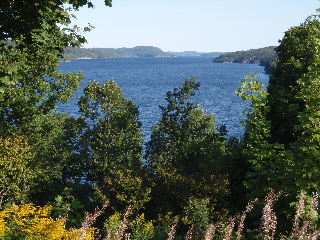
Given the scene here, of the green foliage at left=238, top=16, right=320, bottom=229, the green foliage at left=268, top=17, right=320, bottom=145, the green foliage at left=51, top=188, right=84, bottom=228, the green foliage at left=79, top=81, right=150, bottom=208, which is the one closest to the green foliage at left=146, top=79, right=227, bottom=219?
the green foliage at left=79, top=81, right=150, bottom=208

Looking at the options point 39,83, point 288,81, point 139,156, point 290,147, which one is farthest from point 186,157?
point 290,147

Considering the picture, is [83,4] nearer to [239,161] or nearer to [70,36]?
[70,36]

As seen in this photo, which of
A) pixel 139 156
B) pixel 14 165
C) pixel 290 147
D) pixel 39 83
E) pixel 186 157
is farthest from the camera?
pixel 139 156

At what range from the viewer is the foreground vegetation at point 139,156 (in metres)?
9.77

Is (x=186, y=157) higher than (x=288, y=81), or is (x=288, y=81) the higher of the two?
(x=288, y=81)

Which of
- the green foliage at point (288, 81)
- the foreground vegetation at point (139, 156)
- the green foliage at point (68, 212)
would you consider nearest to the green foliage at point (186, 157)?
the foreground vegetation at point (139, 156)

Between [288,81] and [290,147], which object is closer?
[290,147]

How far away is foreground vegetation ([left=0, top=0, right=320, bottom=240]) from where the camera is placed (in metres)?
9.77

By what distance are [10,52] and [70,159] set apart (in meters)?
25.4

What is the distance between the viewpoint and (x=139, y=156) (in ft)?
121

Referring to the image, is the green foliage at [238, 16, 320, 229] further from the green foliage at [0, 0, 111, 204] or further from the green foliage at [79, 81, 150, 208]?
the green foliage at [79, 81, 150, 208]

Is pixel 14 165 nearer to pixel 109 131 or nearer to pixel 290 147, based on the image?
pixel 109 131

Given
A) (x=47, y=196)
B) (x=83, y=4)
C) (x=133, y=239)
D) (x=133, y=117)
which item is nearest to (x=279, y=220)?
(x=133, y=239)

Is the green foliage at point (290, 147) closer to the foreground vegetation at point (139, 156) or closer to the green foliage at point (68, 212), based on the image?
the foreground vegetation at point (139, 156)
